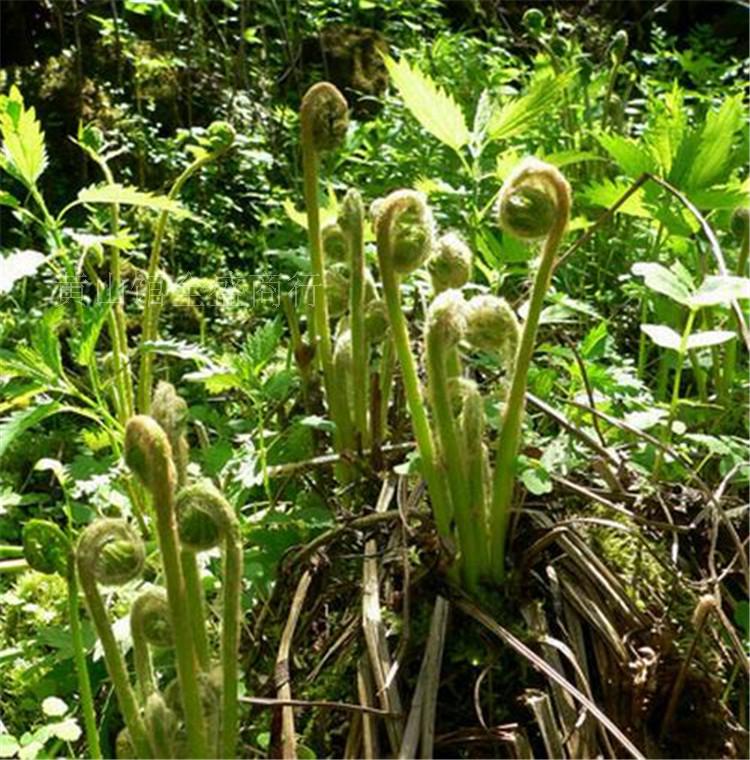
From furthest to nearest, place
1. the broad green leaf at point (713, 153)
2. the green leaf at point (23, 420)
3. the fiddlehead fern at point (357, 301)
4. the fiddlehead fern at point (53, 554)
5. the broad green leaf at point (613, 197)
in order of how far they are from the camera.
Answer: the broad green leaf at point (613, 197)
the broad green leaf at point (713, 153)
the fiddlehead fern at point (357, 301)
the green leaf at point (23, 420)
the fiddlehead fern at point (53, 554)

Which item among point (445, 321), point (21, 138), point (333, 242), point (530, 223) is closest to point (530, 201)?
point (530, 223)

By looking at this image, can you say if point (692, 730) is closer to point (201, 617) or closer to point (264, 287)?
point (201, 617)

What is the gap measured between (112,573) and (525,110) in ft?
2.93

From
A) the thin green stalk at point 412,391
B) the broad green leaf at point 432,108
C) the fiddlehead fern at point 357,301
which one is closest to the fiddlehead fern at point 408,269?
the thin green stalk at point 412,391

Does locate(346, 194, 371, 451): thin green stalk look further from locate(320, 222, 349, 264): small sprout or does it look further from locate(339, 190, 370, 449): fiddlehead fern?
locate(320, 222, 349, 264): small sprout

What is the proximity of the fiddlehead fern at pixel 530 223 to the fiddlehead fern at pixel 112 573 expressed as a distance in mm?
359

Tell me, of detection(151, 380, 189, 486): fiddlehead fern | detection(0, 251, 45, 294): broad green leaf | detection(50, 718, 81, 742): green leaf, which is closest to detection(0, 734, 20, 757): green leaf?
detection(50, 718, 81, 742): green leaf

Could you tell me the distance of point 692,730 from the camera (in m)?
1.01

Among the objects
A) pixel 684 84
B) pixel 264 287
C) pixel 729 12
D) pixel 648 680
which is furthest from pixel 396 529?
pixel 729 12

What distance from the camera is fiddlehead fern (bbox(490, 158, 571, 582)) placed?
98 centimetres

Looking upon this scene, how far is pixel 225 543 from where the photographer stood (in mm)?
816

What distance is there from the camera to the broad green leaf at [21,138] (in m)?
1.38

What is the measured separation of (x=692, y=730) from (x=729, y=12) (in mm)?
5426

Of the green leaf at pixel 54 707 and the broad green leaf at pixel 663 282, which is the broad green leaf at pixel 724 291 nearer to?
the broad green leaf at pixel 663 282
